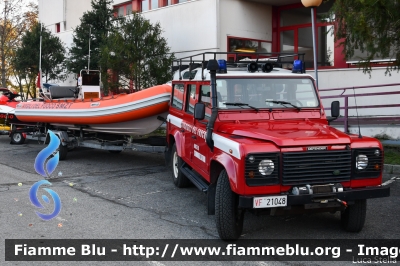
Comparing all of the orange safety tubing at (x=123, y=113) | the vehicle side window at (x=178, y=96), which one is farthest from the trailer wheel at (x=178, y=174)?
the orange safety tubing at (x=123, y=113)

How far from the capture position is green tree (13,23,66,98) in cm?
2286

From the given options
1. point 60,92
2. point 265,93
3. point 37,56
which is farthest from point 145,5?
point 265,93

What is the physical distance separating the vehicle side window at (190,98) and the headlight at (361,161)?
9.38 feet

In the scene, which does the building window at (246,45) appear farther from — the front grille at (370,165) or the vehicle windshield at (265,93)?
the front grille at (370,165)

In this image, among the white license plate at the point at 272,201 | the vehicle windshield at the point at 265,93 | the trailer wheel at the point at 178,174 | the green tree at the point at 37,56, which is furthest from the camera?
the green tree at the point at 37,56

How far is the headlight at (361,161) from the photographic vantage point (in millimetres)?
5332

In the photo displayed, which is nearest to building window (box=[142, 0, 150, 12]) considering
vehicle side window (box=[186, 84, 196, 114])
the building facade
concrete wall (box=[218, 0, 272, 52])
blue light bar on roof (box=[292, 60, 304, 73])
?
the building facade

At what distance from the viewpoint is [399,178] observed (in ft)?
29.6

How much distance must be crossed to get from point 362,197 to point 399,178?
4.30m

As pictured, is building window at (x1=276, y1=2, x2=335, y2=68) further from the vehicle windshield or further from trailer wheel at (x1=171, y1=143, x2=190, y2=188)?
the vehicle windshield

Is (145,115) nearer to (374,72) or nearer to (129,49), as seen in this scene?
(129,49)

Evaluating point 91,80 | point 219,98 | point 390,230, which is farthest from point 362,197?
point 91,80

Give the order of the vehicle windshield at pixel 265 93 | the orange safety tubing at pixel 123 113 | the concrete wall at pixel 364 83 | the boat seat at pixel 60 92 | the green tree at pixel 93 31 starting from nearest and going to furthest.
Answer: the vehicle windshield at pixel 265 93
the orange safety tubing at pixel 123 113
the boat seat at pixel 60 92
the concrete wall at pixel 364 83
the green tree at pixel 93 31

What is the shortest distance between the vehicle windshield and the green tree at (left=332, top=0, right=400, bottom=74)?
2.09m
